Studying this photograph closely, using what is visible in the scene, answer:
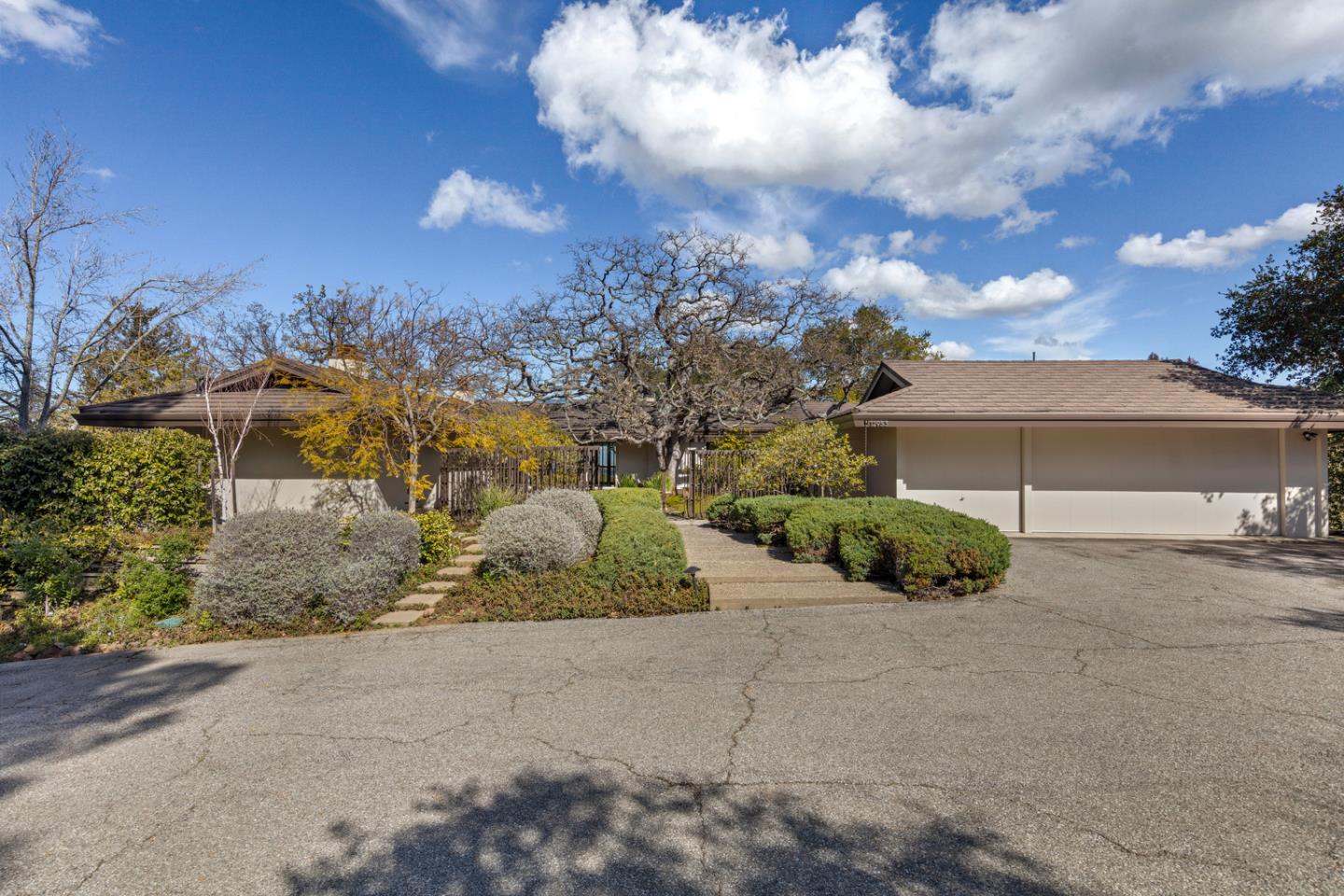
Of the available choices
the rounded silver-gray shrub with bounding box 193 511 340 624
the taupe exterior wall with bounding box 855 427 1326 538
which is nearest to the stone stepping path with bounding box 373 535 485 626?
the rounded silver-gray shrub with bounding box 193 511 340 624

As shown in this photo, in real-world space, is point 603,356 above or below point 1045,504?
above

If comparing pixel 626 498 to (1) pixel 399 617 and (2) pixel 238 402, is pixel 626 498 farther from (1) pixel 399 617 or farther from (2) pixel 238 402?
(2) pixel 238 402

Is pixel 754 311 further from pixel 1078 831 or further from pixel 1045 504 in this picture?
pixel 1078 831

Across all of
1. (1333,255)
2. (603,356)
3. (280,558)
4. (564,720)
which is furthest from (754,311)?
(564,720)

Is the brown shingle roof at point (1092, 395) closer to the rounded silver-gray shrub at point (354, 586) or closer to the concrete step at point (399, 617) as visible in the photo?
the concrete step at point (399, 617)

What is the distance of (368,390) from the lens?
11.8m

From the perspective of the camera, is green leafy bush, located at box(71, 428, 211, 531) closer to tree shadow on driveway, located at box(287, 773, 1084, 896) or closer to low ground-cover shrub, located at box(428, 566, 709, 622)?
low ground-cover shrub, located at box(428, 566, 709, 622)

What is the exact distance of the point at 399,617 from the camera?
7.52 meters

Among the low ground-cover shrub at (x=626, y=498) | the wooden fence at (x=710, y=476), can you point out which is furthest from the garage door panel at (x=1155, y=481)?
the low ground-cover shrub at (x=626, y=498)

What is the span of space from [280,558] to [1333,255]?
76.1 feet

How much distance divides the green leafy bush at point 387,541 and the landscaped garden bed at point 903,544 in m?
5.35

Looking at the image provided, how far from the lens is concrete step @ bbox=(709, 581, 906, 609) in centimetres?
767

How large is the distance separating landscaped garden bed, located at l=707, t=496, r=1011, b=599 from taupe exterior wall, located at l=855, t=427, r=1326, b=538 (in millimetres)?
4203

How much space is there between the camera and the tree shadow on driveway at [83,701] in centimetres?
413
